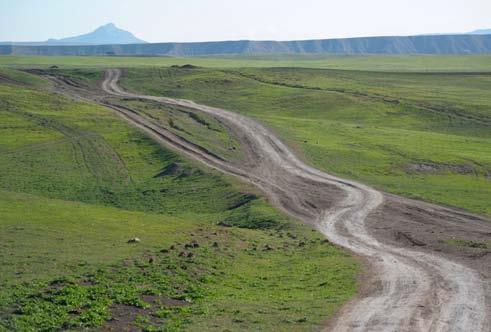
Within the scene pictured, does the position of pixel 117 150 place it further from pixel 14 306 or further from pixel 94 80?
pixel 94 80

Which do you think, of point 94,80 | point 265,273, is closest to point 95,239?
point 265,273

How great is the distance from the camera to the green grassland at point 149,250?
27.3 metres

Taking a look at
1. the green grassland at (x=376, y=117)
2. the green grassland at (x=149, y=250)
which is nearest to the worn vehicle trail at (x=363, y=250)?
the green grassland at (x=149, y=250)

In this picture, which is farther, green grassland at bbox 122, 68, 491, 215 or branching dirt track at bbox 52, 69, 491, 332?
green grassland at bbox 122, 68, 491, 215

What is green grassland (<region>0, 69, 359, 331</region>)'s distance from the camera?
27266mm

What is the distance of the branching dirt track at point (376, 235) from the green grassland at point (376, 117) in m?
3.76

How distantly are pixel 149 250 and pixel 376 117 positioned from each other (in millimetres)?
71692

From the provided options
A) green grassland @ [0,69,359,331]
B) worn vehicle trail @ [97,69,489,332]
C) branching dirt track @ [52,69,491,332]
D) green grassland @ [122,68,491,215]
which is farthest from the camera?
green grassland @ [122,68,491,215]

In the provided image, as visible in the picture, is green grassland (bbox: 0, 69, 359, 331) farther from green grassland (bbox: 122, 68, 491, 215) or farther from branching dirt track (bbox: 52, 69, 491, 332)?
green grassland (bbox: 122, 68, 491, 215)

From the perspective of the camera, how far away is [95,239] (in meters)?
39.7

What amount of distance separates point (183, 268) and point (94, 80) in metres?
105

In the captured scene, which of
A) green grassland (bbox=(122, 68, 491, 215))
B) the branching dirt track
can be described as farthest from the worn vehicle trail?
green grassland (bbox=(122, 68, 491, 215))

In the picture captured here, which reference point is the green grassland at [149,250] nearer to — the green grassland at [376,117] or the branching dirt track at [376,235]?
the branching dirt track at [376,235]

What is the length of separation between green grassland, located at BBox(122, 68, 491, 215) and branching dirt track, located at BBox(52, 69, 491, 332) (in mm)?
3760
